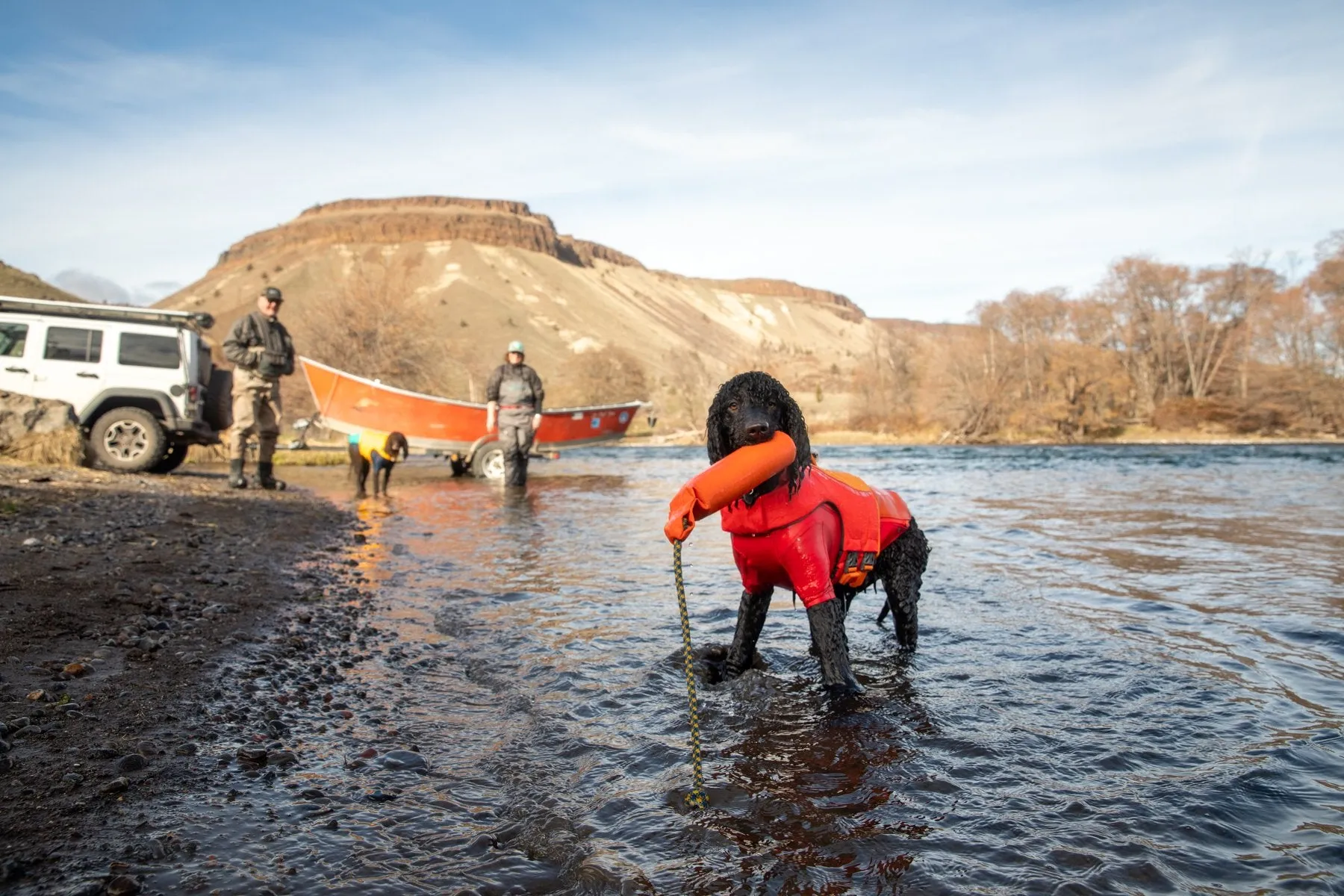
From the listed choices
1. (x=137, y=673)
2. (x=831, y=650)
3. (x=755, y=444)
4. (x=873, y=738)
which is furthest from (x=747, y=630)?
(x=137, y=673)

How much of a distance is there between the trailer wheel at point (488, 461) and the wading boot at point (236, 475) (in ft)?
24.1

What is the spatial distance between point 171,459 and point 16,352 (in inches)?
109

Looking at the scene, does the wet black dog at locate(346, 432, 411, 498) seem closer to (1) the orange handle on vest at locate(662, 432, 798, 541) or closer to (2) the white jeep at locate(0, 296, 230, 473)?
(2) the white jeep at locate(0, 296, 230, 473)

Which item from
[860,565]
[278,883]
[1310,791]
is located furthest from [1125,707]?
[278,883]

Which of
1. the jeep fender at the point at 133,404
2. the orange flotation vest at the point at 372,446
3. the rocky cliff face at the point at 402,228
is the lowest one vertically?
the orange flotation vest at the point at 372,446

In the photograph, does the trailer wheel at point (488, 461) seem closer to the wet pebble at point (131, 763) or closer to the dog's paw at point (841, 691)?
the dog's paw at point (841, 691)

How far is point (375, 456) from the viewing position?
46.9 feet

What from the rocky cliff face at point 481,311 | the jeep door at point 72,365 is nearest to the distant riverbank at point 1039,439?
the rocky cliff face at point 481,311

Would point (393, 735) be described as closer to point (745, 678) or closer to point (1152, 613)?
point (745, 678)

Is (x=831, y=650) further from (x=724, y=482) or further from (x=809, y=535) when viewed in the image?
(x=724, y=482)

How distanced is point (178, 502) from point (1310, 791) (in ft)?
35.4

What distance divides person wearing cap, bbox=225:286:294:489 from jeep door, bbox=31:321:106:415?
2733mm

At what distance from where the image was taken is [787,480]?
4008 mm

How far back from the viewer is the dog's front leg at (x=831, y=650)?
160 inches
